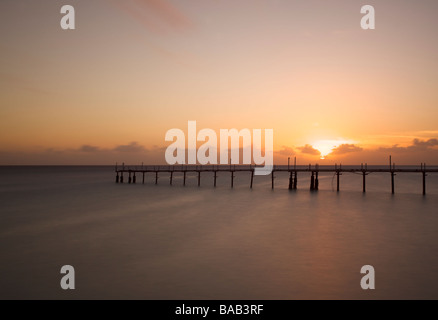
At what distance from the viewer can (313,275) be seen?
11492 millimetres

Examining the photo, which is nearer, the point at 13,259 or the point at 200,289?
the point at 200,289

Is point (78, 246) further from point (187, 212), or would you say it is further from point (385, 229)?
point (385, 229)

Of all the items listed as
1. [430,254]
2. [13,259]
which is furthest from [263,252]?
[13,259]

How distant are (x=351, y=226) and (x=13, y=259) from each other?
58.1 ft

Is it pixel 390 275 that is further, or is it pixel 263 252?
pixel 263 252

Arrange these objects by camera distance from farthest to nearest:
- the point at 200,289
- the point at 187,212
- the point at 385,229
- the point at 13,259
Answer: the point at 187,212 < the point at 385,229 < the point at 13,259 < the point at 200,289
